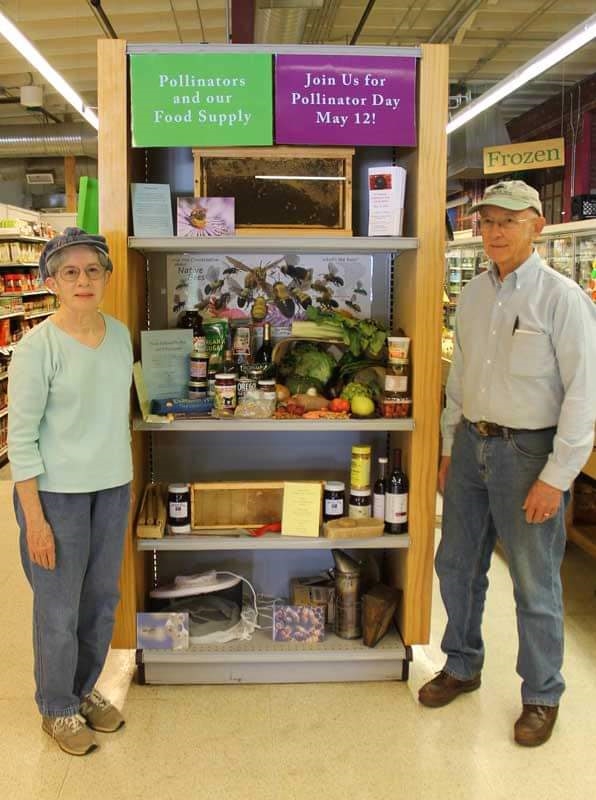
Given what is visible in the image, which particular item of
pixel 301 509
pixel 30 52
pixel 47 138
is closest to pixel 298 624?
pixel 301 509

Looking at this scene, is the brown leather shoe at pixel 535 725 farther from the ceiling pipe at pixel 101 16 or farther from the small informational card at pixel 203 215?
the ceiling pipe at pixel 101 16

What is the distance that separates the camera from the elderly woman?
2410 mm

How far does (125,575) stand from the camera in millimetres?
3008

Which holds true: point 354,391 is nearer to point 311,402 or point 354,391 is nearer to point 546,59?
point 311,402

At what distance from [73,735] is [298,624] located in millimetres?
941

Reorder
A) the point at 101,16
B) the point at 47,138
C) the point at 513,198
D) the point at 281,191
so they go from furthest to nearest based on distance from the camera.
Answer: the point at 47,138 < the point at 101,16 < the point at 281,191 < the point at 513,198

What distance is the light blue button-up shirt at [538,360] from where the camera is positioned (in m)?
2.46

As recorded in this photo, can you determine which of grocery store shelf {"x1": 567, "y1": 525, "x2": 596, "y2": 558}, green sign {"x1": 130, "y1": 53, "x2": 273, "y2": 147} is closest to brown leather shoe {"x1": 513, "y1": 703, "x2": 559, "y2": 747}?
grocery store shelf {"x1": 567, "y1": 525, "x2": 596, "y2": 558}

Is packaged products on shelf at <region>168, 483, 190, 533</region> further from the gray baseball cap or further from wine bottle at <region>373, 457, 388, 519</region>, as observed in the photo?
the gray baseball cap

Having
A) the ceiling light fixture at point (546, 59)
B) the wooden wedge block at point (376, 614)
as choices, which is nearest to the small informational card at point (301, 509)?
the wooden wedge block at point (376, 614)

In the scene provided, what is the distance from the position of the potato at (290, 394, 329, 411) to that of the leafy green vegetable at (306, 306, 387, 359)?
0.24 m

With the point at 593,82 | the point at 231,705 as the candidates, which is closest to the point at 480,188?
the point at 593,82

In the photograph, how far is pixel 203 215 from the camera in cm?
290

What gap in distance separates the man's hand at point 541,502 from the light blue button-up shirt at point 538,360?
0.10 ft
